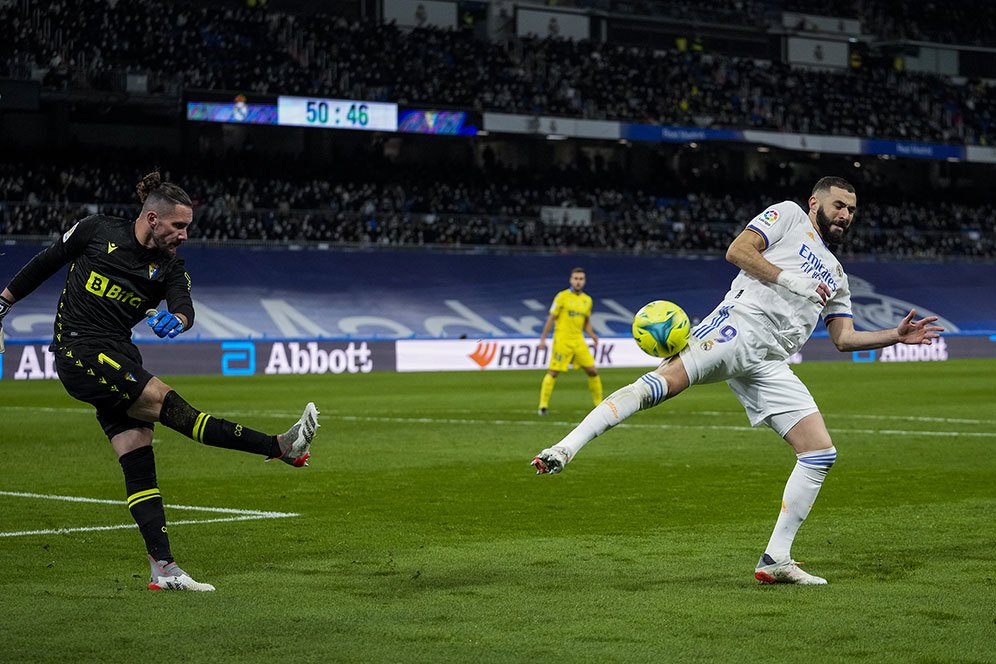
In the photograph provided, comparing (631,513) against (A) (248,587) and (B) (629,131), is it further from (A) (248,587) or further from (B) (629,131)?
(B) (629,131)

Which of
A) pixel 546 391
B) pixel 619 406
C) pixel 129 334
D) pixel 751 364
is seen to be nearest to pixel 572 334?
pixel 546 391

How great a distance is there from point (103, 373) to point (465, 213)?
44441 mm

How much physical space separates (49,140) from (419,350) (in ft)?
58.9

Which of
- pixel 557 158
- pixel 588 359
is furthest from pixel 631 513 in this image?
pixel 557 158

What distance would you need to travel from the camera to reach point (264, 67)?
157 ft

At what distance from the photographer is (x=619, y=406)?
722cm

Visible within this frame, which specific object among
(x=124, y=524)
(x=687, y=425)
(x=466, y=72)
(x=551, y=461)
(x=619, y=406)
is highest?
(x=466, y=72)

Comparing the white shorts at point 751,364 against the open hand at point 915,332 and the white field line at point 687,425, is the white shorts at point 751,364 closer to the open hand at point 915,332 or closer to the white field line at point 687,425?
the open hand at point 915,332

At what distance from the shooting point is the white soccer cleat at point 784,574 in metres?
7.20

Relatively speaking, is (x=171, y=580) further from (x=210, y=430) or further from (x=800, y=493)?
(x=800, y=493)

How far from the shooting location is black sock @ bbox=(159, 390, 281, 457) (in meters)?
7.02

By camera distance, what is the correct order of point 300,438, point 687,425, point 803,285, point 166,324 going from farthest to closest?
point 687,425, point 803,285, point 300,438, point 166,324

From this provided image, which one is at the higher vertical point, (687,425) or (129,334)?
(129,334)

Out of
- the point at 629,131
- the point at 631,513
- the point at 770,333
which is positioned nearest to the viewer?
the point at 770,333
